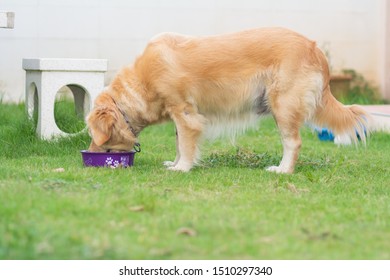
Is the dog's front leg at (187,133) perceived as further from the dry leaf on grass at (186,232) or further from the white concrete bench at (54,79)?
the dry leaf on grass at (186,232)

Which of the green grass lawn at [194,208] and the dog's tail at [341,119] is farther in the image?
the dog's tail at [341,119]

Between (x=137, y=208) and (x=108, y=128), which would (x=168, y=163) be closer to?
(x=108, y=128)

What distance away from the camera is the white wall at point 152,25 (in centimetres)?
1143

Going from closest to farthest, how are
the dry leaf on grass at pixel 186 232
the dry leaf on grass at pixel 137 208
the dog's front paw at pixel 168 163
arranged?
1. the dry leaf on grass at pixel 186 232
2. the dry leaf on grass at pixel 137 208
3. the dog's front paw at pixel 168 163

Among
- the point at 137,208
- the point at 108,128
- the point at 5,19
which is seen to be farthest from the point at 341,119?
the point at 5,19

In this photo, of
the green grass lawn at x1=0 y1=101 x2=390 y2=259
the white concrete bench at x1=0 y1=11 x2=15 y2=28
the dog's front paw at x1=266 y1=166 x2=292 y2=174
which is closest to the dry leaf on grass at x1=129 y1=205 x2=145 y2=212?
the green grass lawn at x1=0 y1=101 x2=390 y2=259

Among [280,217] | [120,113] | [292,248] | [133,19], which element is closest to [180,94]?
[120,113]

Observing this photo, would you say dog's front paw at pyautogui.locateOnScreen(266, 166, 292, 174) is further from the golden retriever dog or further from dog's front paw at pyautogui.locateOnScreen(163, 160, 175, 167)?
dog's front paw at pyautogui.locateOnScreen(163, 160, 175, 167)

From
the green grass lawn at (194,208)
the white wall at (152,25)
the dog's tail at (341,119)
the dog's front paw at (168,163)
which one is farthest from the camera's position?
the white wall at (152,25)

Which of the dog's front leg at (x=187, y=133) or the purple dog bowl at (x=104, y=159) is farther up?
the dog's front leg at (x=187, y=133)

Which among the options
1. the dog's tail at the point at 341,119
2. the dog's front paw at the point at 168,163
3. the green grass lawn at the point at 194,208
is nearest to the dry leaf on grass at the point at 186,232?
the green grass lawn at the point at 194,208

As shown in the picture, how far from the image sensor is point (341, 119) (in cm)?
668

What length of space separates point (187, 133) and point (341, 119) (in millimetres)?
1361

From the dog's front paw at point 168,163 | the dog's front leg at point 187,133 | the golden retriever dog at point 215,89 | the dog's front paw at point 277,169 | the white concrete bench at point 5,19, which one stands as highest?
the white concrete bench at point 5,19
